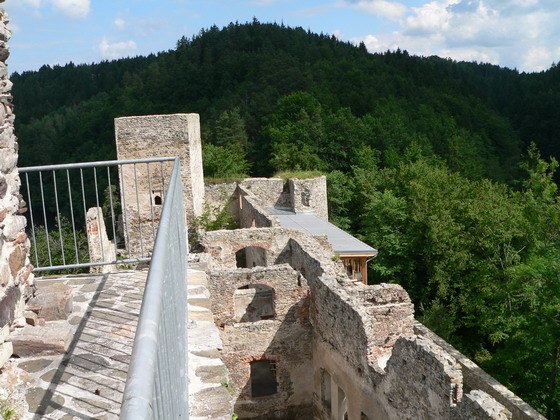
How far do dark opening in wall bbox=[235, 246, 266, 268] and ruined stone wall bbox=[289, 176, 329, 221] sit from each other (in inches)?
163

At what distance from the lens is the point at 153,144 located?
21.8m

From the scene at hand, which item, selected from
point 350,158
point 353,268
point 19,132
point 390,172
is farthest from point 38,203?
point 353,268

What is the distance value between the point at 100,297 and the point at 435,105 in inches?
2606

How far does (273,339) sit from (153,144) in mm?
10336

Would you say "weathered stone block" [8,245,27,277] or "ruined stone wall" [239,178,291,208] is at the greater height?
"weathered stone block" [8,245,27,277]

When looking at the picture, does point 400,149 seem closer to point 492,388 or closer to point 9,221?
point 492,388

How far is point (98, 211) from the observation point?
15.9 metres

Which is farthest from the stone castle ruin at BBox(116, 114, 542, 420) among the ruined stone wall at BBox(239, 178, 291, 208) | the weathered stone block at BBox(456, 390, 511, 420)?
the ruined stone wall at BBox(239, 178, 291, 208)

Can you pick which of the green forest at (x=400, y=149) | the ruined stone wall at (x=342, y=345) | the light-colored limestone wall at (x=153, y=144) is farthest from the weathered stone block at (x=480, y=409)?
the light-colored limestone wall at (x=153, y=144)

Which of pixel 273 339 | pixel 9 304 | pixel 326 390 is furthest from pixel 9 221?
pixel 326 390

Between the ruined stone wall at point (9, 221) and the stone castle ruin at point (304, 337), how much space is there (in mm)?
1461

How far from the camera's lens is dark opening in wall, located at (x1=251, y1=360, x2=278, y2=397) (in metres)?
17.4

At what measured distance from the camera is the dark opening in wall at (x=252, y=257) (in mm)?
19803

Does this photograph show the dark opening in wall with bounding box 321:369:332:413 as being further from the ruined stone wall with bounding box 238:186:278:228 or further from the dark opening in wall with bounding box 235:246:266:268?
the ruined stone wall with bounding box 238:186:278:228
